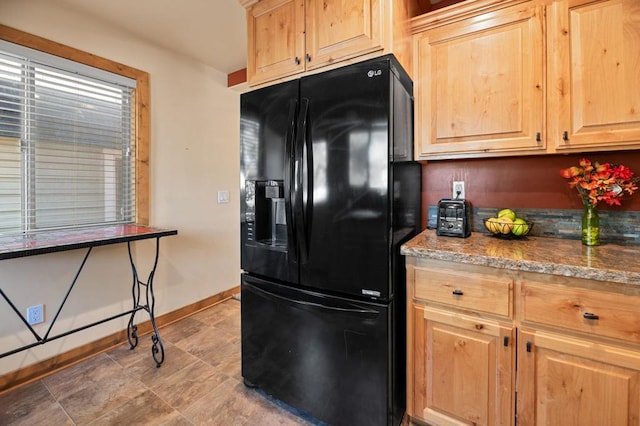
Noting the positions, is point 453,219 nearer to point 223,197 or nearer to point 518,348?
point 518,348

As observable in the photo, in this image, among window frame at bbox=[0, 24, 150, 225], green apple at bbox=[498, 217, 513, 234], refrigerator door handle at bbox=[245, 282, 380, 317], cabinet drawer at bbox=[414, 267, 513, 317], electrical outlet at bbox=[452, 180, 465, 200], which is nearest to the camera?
cabinet drawer at bbox=[414, 267, 513, 317]

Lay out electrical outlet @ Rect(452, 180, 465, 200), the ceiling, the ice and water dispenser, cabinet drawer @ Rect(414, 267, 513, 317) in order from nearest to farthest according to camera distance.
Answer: cabinet drawer @ Rect(414, 267, 513, 317) < the ice and water dispenser < electrical outlet @ Rect(452, 180, 465, 200) < the ceiling

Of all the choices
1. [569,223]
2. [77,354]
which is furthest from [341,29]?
[77,354]

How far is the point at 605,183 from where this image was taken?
1.40m

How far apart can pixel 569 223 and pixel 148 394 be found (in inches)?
105

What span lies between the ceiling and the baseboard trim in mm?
2466

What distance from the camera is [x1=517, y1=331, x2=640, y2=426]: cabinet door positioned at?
1.06 metres

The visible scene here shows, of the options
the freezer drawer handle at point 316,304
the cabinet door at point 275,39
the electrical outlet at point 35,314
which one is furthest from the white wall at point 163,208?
the freezer drawer handle at point 316,304

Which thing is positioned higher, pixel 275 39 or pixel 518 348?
pixel 275 39

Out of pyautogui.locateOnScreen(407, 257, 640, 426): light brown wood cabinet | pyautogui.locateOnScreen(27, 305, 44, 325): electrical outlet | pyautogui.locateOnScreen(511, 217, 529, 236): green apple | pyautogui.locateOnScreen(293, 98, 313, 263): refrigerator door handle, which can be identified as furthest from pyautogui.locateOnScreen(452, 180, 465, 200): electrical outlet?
pyautogui.locateOnScreen(27, 305, 44, 325): electrical outlet

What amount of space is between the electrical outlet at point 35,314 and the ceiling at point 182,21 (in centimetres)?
209

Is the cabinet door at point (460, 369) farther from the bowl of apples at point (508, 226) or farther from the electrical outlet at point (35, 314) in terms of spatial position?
the electrical outlet at point (35, 314)

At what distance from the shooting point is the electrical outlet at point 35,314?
1931 millimetres

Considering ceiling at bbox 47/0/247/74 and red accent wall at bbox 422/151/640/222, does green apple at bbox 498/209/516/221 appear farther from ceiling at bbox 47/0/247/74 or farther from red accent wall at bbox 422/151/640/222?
ceiling at bbox 47/0/247/74
